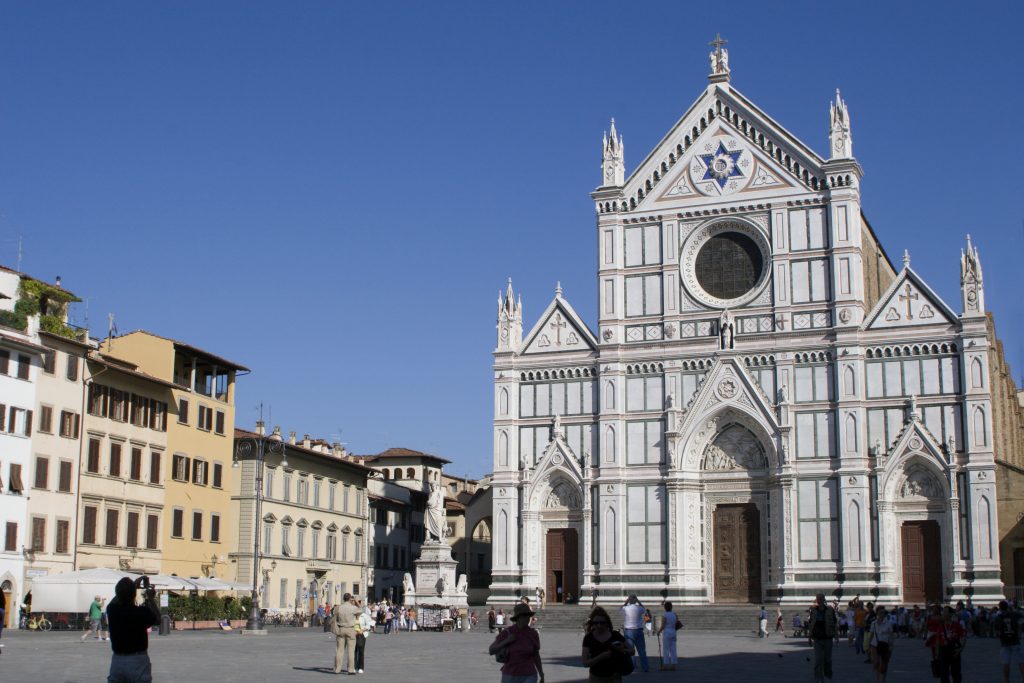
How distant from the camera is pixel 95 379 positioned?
149 ft

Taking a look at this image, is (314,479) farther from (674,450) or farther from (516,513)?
(674,450)

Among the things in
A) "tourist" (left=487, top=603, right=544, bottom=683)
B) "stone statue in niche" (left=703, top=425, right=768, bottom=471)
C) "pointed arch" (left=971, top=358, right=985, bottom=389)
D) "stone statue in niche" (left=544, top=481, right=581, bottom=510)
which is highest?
"pointed arch" (left=971, top=358, right=985, bottom=389)

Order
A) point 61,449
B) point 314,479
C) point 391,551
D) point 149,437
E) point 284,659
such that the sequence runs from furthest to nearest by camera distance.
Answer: point 391,551
point 314,479
point 149,437
point 61,449
point 284,659

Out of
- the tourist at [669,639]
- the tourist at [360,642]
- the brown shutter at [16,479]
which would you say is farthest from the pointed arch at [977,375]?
the brown shutter at [16,479]

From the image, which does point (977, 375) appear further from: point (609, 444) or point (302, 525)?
point (302, 525)

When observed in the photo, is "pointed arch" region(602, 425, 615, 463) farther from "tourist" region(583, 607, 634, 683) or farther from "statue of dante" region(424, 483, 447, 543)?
"tourist" region(583, 607, 634, 683)

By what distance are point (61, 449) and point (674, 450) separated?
72.9 ft

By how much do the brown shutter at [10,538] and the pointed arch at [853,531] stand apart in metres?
28.5

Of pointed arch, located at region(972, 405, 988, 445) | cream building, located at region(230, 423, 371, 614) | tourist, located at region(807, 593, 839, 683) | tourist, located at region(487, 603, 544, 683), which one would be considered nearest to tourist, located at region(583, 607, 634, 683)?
tourist, located at region(487, 603, 544, 683)

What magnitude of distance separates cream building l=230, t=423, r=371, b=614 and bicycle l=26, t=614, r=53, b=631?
426 inches

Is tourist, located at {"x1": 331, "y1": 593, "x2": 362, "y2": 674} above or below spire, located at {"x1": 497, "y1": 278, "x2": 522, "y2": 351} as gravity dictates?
below

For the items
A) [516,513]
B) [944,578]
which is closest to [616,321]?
[516,513]

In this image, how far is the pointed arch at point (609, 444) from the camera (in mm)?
50781

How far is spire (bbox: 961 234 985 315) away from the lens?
4684 cm
